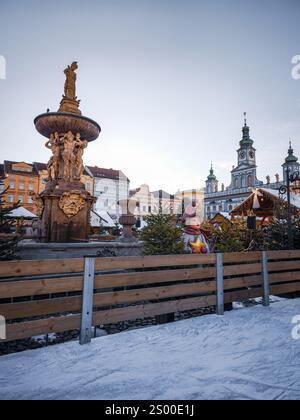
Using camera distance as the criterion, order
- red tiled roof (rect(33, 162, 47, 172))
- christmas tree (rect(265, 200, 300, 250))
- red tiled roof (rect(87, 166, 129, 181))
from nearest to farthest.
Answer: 1. christmas tree (rect(265, 200, 300, 250))
2. red tiled roof (rect(33, 162, 47, 172))
3. red tiled roof (rect(87, 166, 129, 181))

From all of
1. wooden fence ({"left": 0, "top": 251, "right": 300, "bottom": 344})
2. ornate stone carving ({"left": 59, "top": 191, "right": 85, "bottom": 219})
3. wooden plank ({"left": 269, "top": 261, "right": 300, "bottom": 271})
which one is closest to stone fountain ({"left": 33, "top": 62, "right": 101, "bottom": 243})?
ornate stone carving ({"left": 59, "top": 191, "right": 85, "bottom": 219})

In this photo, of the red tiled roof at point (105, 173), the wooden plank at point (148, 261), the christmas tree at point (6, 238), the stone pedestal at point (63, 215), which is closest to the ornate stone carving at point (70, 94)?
the stone pedestal at point (63, 215)

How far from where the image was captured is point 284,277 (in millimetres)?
5719

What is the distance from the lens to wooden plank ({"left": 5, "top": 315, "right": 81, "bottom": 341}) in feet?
9.38

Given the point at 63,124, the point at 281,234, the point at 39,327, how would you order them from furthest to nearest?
the point at 63,124
the point at 281,234
the point at 39,327

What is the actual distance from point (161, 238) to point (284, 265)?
2825 mm

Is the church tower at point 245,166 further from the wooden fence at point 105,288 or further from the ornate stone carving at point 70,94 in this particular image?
the wooden fence at point 105,288

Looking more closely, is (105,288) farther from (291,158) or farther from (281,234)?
(291,158)

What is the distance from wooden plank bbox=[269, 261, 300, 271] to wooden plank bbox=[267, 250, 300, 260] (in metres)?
0.11

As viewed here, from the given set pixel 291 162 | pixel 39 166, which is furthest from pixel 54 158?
pixel 291 162

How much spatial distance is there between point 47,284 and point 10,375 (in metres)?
0.96

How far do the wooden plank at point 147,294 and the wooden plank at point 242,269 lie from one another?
407mm

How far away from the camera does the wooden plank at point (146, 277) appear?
358cm

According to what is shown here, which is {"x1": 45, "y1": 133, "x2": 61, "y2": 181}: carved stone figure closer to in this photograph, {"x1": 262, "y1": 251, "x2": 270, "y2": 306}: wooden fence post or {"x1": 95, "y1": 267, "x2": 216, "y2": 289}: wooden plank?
{"x1": 95, "y1": 267, "x2": 216, "y2": 289}: wooden plank
